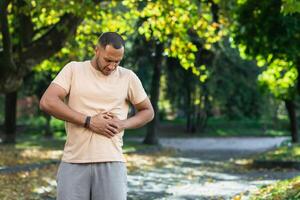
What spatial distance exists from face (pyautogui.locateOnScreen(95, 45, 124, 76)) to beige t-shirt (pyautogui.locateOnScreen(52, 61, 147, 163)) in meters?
0.09

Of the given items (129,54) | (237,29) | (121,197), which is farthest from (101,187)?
(129,54)

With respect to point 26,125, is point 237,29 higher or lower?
higher

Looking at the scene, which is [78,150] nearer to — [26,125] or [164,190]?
[164,190]

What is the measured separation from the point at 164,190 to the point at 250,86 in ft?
89.0

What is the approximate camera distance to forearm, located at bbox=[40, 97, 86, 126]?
4250 mm

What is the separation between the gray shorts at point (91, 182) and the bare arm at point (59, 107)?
330 mm

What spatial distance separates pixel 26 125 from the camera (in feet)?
158

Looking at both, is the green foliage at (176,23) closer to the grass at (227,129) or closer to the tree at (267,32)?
the tree at (267,32)

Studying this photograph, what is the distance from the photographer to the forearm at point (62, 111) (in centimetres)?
425

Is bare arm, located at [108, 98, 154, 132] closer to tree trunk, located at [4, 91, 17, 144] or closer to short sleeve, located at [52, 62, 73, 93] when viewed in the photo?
short sleeve, located at [52, 62, 73, 93]

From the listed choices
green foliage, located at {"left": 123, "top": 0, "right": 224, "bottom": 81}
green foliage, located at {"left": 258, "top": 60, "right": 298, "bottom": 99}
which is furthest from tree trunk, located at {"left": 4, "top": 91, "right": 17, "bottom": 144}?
green foliage, located at {"left": 123, "top": 0, "right": 224, "bottom": 81}

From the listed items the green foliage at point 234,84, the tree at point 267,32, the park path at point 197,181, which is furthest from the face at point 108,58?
the green foliage at point 234,84

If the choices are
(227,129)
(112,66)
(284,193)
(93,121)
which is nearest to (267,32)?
(284,193)

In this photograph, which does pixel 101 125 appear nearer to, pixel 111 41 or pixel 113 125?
pixel 113 125
